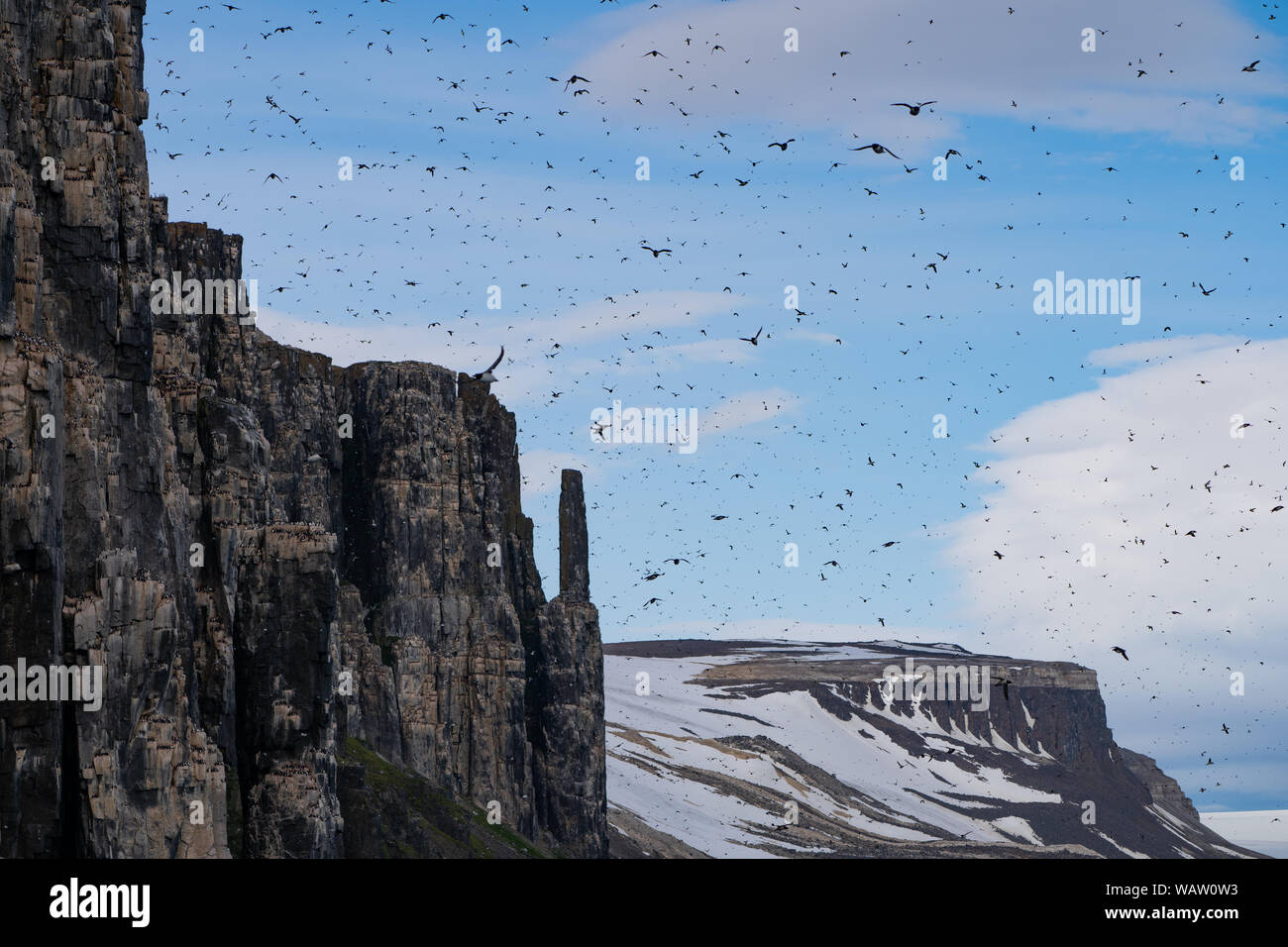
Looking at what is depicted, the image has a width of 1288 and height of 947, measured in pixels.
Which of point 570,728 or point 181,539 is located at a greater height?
point 181,539

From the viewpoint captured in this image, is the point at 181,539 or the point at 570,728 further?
the point at 570,728

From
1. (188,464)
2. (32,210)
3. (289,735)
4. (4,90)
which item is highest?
(4,90)

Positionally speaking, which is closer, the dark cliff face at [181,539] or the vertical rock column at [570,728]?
the dark cliff face at [181,539]

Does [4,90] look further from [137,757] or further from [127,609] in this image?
[137,757]

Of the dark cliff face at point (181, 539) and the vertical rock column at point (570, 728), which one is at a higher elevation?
the dark cliff face at point (181, 539)
